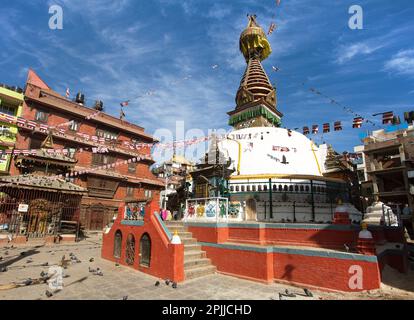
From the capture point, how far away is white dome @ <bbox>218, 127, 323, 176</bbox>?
2195 centimetres

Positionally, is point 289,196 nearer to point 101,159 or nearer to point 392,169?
point 392,169

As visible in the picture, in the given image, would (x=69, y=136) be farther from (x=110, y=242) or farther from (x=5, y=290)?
(x=5, y=290)

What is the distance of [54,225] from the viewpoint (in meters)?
20.3

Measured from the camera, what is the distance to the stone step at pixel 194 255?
34.2 ft

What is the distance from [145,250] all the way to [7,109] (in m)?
29.9

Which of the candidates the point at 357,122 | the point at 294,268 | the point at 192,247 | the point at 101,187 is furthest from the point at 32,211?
the point at 357,122

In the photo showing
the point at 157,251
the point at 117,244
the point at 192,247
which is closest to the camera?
the point at 157,251

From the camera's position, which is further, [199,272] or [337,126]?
[337,126]

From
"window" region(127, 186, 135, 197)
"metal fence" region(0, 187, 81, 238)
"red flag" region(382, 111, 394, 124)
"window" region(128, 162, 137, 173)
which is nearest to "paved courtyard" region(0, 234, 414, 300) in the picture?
"metal fence" region(0, 187, 81, 238)

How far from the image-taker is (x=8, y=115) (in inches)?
1025

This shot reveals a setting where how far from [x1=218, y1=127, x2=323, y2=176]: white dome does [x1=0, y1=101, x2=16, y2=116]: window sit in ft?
83.2

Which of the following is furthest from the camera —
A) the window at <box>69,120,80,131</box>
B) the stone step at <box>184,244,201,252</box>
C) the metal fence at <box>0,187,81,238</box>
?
the window at <box>69,120,80,131</box>

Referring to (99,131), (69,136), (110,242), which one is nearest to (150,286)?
(110,242)

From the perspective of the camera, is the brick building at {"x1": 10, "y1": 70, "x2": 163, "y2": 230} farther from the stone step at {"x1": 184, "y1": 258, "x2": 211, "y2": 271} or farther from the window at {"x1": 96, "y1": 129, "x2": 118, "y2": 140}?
the stone step at {"x1": 184, "y1": 258, "x2": 211, "y2": 271}
